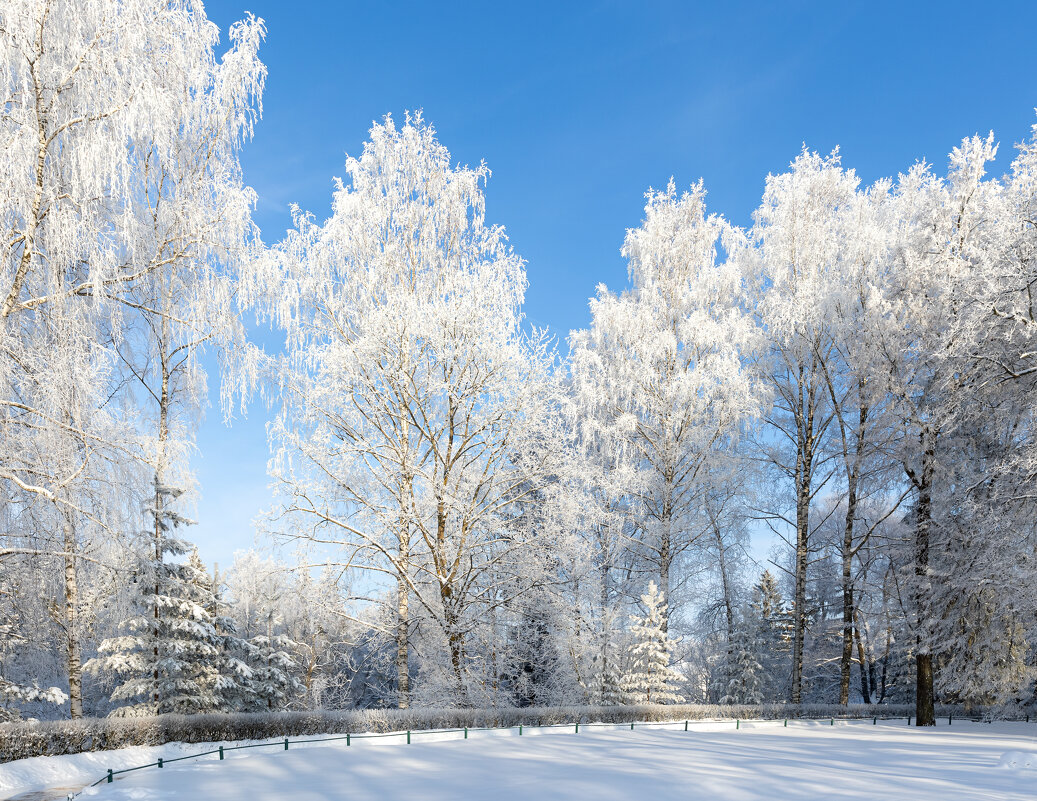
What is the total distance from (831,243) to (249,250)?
15.8m

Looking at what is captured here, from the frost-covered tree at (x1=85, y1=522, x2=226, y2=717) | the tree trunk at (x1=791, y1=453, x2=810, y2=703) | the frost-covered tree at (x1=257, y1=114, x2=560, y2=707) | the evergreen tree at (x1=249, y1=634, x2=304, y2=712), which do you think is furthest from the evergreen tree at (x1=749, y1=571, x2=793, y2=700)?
the frost-covered tree at (x1=85, y1=522, x2=226, y2=717)

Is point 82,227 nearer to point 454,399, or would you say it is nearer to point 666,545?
point 454,399

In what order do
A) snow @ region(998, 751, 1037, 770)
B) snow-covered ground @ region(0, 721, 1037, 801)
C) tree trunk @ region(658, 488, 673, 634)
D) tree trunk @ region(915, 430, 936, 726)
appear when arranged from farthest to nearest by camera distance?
tree trunk @ region(658, 488, 673, 634) < tree trunk @ region(915, 430, 936, 726) < snow @ region(998, 751, 1037, 770) < snow-covered ground @ region(0, 721, 1037, 801)

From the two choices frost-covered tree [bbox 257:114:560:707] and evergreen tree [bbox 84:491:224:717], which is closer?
frost-covered tree [bbox 257:114:560:707]

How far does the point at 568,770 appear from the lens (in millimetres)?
8930

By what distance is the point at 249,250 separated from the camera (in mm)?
10125

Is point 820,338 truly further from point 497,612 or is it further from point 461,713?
point 461,713

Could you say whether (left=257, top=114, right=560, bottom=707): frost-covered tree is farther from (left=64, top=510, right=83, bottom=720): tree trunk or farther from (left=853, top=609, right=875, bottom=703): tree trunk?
(left=853, top=609, right=875, bottom=703): tree trunk

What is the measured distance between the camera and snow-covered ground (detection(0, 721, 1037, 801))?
7586 millimetres

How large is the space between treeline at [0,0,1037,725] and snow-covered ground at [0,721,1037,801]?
92.0 inches

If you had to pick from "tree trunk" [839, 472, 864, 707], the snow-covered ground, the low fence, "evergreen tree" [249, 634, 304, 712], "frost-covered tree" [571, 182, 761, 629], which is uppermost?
"frost-covered tree" [571, 182, 761, 629]

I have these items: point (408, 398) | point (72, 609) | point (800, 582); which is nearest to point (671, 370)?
point (800, 582)

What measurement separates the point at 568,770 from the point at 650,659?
10343mm

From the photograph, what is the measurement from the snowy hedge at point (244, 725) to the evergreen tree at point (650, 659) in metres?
2.81
